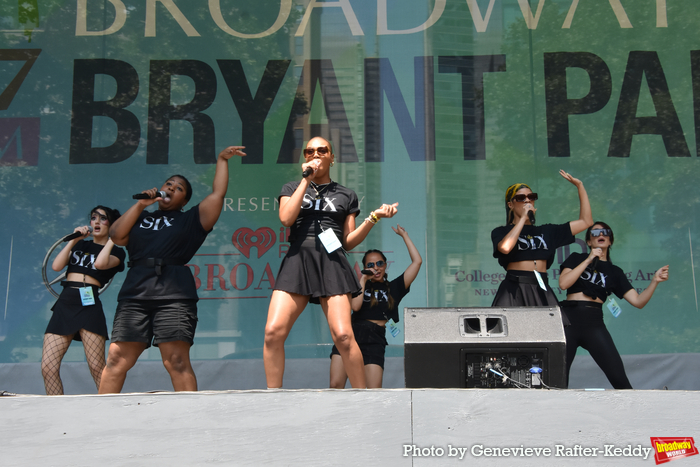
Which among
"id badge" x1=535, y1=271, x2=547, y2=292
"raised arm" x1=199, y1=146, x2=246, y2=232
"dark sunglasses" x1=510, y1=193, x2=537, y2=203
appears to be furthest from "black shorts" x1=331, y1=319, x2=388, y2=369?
"raised arm" x1=199, y1=146, x2=246, y2=232

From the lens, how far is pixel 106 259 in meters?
4.63

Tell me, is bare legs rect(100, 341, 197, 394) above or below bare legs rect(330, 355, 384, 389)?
above

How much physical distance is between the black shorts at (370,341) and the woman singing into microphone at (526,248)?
0.96 meters

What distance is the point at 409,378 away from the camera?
9.43 ft

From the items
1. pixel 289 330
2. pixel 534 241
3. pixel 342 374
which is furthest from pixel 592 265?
pixel 289 330

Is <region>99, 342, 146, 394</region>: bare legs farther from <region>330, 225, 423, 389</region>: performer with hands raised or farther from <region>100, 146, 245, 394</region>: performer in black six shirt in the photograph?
<region>330, 225, 423, 389</region>: performer with hands raised

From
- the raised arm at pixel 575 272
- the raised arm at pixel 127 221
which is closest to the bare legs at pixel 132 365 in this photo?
the raised arm at pixel 127 221

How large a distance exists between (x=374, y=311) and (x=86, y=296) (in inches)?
80.6

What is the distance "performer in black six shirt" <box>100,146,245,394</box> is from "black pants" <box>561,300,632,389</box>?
8.13ft

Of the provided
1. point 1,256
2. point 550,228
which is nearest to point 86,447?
point 550,228

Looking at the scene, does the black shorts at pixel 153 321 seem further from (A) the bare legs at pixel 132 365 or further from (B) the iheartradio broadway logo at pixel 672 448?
(B) the iheartradio broadway logo at pixel 672 448

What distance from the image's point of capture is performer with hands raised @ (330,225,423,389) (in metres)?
4.75

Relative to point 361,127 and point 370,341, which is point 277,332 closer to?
point 370,341

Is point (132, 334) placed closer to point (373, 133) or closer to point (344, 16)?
point (373, 133)
